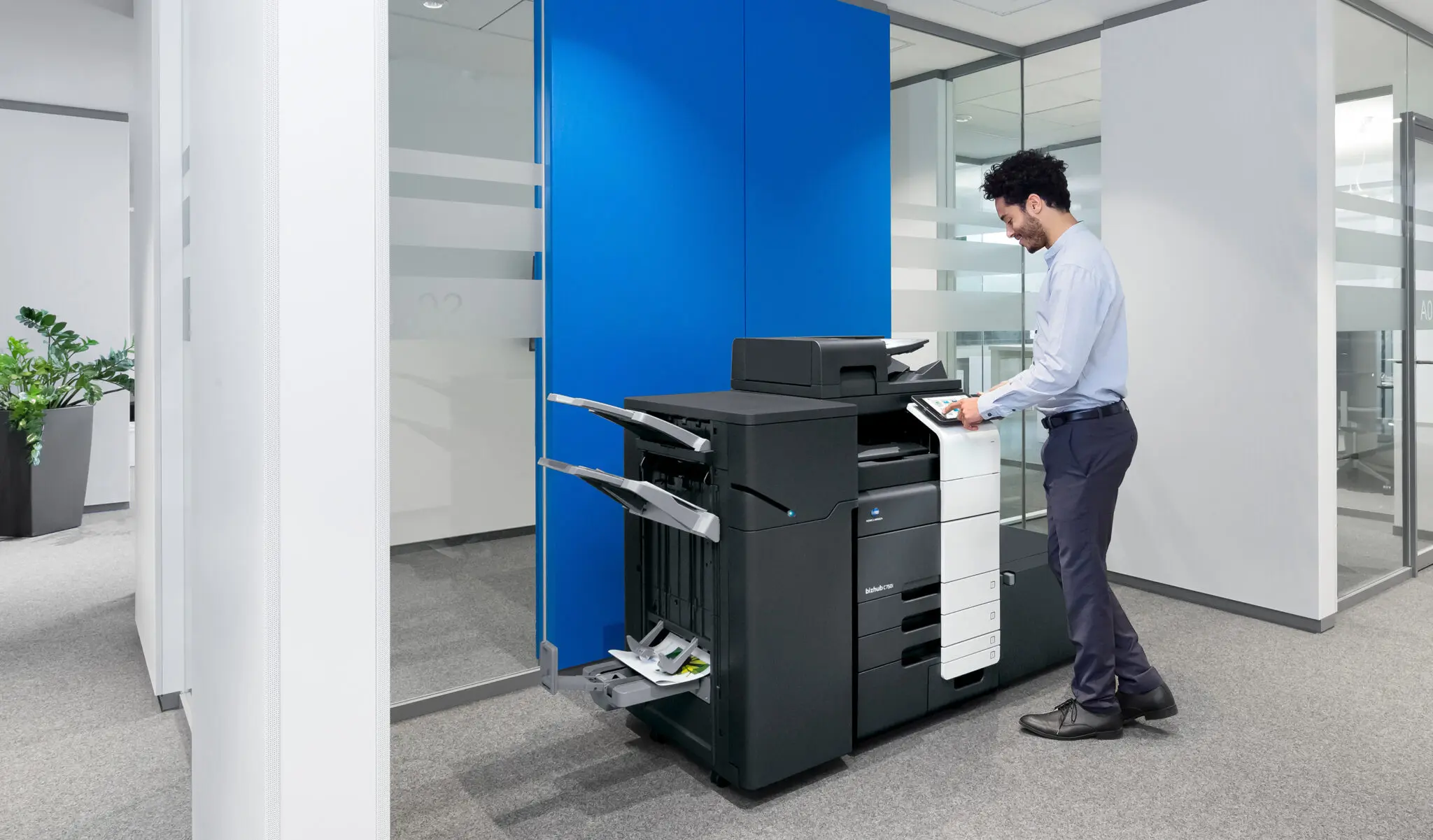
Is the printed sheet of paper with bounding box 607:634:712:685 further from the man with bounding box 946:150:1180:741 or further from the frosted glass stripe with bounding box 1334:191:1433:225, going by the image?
the frosted glass stripe with bounding box 1334:191:1433:225

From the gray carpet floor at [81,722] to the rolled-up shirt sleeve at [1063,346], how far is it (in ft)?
7.51

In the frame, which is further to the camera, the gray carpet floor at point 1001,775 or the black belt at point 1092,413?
the black belt at point 1092,413

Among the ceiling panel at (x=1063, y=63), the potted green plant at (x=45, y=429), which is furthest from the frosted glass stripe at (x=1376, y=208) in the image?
the potted green plant at (x=45, y=429)

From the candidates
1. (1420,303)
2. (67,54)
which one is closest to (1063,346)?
(1420,303)

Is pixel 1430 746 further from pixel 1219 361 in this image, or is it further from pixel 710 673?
pixel 710 673

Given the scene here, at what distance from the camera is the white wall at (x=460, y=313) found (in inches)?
97.5

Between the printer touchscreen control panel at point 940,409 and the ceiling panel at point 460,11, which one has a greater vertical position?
the ceiling panel at point 460,11

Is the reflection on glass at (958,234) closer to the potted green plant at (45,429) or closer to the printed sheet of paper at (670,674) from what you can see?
the printed sheet of paper at (670,674)

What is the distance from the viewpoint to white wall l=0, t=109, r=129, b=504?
523 centimetres

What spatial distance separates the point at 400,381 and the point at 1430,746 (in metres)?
2.97

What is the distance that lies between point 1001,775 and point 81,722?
2.61 meters

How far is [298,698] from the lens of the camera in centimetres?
123

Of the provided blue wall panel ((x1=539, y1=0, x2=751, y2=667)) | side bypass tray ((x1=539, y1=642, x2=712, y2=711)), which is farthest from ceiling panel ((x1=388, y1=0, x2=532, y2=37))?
side bypass tray ((x1=539, y1=642, x2=712, y2=711))

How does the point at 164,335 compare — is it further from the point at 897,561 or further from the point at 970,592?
the point at 970,592
